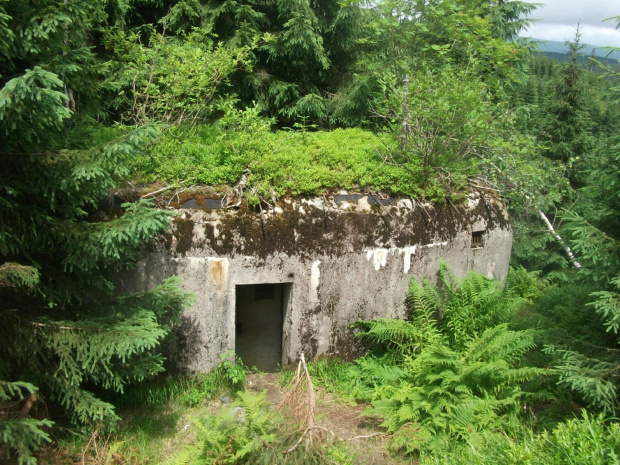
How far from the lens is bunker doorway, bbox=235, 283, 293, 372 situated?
8.07 metres

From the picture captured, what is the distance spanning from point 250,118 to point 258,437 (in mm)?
4907

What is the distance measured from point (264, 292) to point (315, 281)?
4.28ft

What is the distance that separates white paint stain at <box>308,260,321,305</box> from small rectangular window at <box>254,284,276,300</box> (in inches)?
45.8

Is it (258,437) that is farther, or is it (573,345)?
(573,345)

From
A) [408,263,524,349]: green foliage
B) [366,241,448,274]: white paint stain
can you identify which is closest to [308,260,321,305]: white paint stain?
[366,241,448,274]: white paint stain

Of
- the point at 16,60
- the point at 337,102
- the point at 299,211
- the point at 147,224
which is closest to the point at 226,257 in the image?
the point at 299,211

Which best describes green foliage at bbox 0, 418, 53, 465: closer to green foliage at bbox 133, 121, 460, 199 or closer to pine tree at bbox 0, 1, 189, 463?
pine tree at bbox 0, 1, 189, 463

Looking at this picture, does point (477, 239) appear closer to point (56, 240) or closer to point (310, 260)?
point (310, 260)

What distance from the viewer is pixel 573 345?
6461 millimetres

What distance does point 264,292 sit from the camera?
8062 millimetres

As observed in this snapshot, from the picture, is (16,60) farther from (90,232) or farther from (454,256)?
(454,256)

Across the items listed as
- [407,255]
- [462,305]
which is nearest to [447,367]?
[462,305]

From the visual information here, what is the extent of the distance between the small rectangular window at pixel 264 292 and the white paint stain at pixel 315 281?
116 centimetres

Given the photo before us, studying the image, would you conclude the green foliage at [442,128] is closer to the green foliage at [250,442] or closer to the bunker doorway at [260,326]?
the bunker doorway at [260,326]
